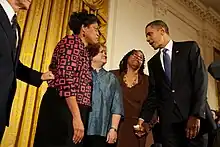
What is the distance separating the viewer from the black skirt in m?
1.54

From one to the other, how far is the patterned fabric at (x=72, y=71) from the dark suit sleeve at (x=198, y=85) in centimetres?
64

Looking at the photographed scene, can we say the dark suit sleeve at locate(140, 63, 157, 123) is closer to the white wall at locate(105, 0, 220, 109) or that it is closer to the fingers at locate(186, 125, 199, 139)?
the fingers at locate(186, 125, 199, 139)

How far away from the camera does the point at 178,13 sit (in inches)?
211

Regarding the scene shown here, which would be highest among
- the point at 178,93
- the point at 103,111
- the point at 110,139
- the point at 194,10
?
the point at 194,10

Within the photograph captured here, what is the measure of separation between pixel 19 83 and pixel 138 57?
122 centimetres

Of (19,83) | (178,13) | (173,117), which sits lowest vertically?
(173,117)

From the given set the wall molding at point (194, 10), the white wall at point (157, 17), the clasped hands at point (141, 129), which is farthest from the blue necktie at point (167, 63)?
the wall molding at point (194, 10)

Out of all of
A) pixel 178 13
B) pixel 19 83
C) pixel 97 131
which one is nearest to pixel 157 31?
pixel 97 131

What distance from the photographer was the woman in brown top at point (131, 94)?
2438 mm

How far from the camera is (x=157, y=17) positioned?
485 cm

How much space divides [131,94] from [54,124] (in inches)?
48.7

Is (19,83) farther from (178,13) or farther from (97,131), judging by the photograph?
(178,13)

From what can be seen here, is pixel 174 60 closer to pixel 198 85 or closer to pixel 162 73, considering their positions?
pixel 162 73

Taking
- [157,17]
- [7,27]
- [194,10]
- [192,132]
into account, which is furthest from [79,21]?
[194,10]
